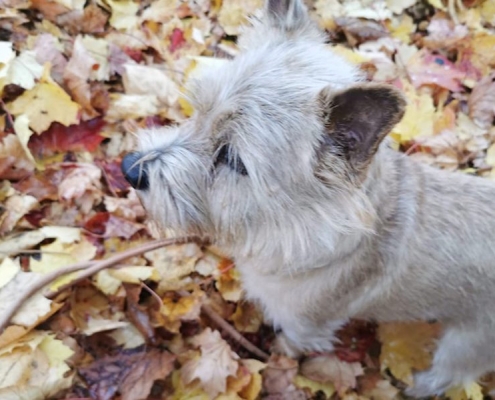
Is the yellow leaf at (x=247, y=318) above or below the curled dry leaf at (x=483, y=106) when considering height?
below

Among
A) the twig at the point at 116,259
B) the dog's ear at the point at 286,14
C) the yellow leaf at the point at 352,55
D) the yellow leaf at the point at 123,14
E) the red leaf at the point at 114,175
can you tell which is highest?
the dog's ear at the point at 286,14

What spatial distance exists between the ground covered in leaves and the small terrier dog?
43 centimetres

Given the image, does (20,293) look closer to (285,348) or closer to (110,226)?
(110,226)

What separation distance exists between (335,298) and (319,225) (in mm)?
563

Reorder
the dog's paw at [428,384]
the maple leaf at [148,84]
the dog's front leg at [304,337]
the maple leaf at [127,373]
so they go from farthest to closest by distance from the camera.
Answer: the maple leaf at [148,84] < the dog's paw at [428,384] < the dog's front leg at [304,337] < the maple leaf at [127,373]

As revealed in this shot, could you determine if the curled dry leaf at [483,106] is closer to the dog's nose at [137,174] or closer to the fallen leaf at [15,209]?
the dog's nose at [137,174]

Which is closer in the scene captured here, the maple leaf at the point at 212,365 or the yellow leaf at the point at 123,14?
the maple leaf at the point at 212,365

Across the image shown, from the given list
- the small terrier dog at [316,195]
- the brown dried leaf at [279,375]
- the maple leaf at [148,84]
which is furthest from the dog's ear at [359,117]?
the maple leaf at [148,84]

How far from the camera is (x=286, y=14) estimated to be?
2.36 m

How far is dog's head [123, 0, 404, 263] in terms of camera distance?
2031 millimetres

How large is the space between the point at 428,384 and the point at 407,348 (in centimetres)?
23

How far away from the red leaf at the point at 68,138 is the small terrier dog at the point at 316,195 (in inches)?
39.5

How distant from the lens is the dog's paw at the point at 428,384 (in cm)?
304

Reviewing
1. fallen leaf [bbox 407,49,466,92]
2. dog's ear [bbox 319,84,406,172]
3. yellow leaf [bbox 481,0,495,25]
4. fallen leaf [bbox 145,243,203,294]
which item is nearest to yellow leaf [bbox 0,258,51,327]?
fallen leaf [bbox 145,243,203,294]
